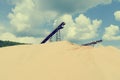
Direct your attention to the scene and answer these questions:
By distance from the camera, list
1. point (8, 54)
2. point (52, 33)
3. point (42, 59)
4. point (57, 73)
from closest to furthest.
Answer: point (57, 73) < point (42, 59) < point (8, 54) < point (52, 33)

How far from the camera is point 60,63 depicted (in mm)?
12055

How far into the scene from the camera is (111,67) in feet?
39.4

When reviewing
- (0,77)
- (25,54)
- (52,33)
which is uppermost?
(52,33)

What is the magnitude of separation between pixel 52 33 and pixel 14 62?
30.8m

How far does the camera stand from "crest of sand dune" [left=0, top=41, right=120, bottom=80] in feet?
37.5

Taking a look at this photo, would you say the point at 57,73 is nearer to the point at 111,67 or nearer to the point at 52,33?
the point at 111,67

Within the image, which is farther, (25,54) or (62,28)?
(62,28)

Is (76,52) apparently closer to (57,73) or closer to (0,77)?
(57,73)

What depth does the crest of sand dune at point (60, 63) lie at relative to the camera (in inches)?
450

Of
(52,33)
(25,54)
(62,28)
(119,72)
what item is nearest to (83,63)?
(119,72)

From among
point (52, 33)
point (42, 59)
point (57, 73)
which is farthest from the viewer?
point (52, 33)

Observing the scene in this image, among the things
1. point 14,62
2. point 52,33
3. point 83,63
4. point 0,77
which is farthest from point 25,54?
point 52,33

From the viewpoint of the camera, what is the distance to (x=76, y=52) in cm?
1295

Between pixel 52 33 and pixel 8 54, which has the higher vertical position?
pixel 52 33
